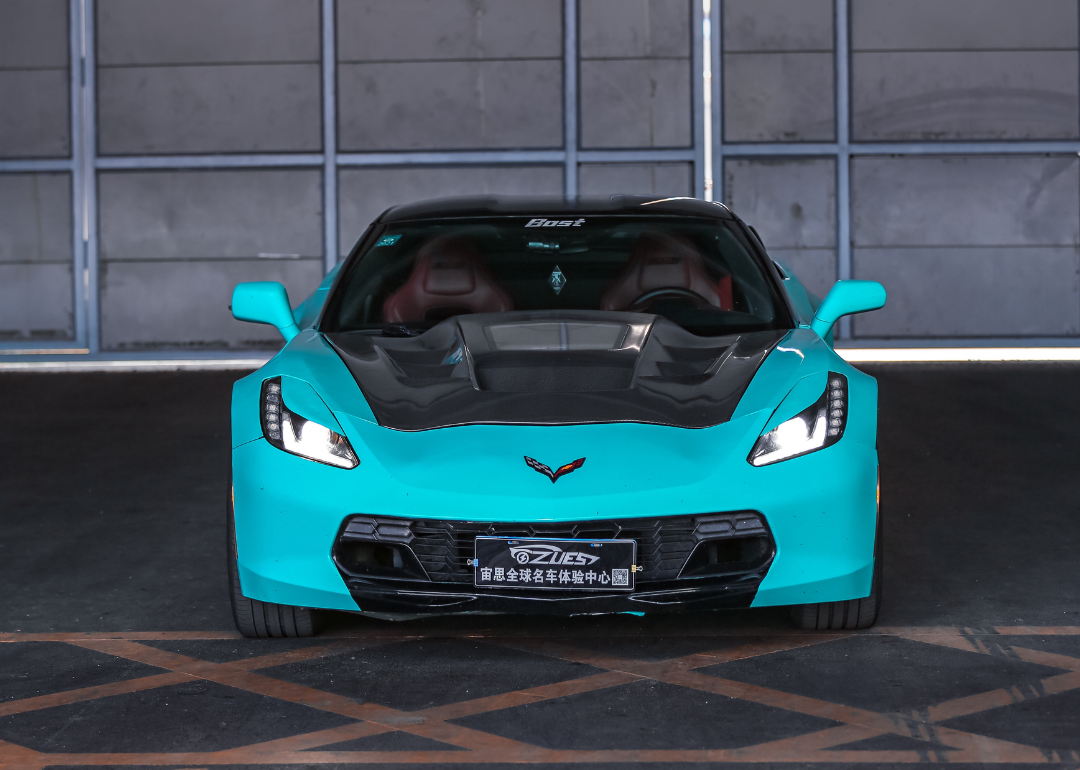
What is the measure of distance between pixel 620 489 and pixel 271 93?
10642mm

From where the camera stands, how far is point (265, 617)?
12.6 feet

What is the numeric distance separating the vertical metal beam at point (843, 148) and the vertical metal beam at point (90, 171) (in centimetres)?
749

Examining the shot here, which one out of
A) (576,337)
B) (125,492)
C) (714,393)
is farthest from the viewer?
(125,492)

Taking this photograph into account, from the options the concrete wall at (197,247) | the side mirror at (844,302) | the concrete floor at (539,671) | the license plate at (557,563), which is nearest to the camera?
the concrete floor at (539,671)

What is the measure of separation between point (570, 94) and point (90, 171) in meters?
4.95

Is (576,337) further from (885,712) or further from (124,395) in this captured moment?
(124,395)

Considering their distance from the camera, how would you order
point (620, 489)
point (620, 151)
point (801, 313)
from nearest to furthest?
point (620, 489), point (801, 313), point (620, 151)

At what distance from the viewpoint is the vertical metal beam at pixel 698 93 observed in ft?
42.3

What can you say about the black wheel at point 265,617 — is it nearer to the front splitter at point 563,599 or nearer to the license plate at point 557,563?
the front splitter at point 563,599

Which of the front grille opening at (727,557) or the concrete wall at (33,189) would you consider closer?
the front grille opening at (727,557)

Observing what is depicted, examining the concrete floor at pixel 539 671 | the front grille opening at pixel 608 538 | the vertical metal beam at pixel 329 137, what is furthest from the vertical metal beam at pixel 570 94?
the front grille opening at pixel 608 538

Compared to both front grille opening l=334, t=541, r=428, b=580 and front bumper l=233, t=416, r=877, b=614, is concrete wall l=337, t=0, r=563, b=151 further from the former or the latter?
front grille opening l=334, t=541, r=428, b=580

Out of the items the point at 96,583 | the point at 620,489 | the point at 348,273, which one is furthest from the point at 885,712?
the point at 96,583

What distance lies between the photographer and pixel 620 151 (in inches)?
511
